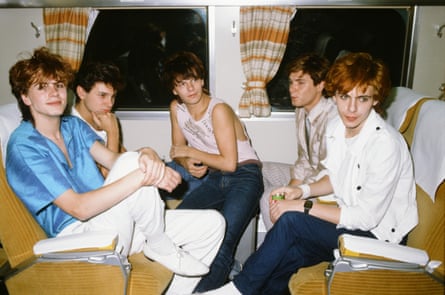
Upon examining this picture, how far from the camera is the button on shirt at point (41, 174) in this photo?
1416 millimetres

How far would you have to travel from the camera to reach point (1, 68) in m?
3.19

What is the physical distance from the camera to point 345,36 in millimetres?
3311

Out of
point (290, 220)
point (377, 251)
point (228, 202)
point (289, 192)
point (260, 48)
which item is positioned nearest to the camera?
point (377, 251)

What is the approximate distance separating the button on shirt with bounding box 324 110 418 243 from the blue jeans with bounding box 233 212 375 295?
10 cm

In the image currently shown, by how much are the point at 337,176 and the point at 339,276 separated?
60cm

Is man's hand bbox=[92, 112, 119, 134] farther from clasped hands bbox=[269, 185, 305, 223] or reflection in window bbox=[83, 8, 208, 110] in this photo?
clasped hands bbox=[269, 185, 305, 223]

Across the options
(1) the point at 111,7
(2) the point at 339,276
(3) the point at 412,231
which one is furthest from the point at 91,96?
(3) the point at 412,231

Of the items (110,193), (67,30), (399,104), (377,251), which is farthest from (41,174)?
(67,30)

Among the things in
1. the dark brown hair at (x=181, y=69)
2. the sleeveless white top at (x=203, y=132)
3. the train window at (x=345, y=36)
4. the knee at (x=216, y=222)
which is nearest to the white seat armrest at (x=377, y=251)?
the knee at (x=216, y=222)

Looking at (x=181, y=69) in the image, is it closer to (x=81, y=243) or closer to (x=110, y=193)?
(x=110, y=193)

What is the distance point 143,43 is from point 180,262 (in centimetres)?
254

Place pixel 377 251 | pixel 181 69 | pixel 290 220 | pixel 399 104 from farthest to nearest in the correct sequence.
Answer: pixel 181 69 → pixel 399 104 → pixel 290 220 → pixel 377 251

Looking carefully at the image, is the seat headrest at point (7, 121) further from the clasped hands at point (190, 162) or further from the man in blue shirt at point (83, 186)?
the clasped hands at point (190, 162)

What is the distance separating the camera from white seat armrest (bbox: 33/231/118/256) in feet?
4.44
